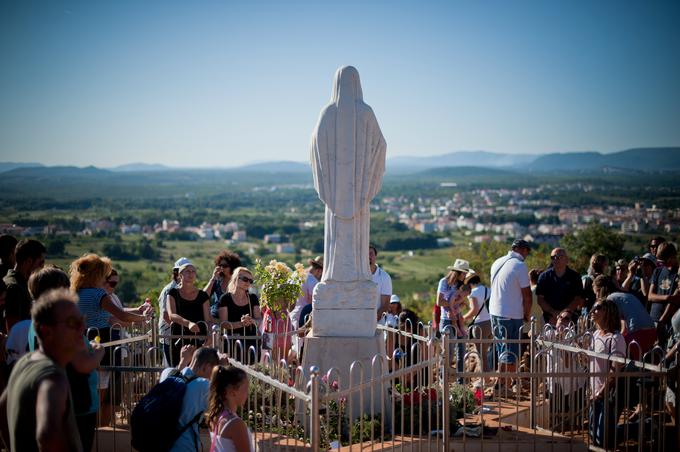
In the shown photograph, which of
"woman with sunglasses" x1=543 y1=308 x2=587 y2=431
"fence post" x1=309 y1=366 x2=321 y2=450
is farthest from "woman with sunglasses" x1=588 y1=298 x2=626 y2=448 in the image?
"fence post" x1=309 y1=366 x2=321 y2=450

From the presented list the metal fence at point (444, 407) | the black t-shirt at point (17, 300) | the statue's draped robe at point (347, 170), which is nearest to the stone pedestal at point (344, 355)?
the metal fence at point (444, 407)

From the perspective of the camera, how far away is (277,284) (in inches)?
404

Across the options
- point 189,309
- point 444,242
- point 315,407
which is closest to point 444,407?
point 315,407

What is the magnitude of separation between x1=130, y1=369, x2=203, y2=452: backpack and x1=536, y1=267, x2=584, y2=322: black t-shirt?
7.00 m

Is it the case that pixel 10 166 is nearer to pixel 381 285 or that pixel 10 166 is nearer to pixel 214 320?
pixel 381 285

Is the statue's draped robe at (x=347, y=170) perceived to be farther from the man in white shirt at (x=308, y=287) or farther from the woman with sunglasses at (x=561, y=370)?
the man in white shirt at (x=308, y=287)

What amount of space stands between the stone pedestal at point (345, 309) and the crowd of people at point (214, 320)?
355 mm

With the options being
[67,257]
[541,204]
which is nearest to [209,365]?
[67,257]

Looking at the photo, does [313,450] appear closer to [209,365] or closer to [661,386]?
[209,365]

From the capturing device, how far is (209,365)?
5.35 metres

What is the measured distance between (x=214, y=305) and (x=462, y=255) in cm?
2118

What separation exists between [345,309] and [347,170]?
1570 mm

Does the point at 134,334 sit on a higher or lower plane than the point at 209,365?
lower

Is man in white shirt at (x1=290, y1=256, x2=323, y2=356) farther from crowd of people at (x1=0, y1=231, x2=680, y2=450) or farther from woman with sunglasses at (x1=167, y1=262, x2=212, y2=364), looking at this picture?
woman with sunglasses at (x1=167, y1=262, x2=212, y2=364)
